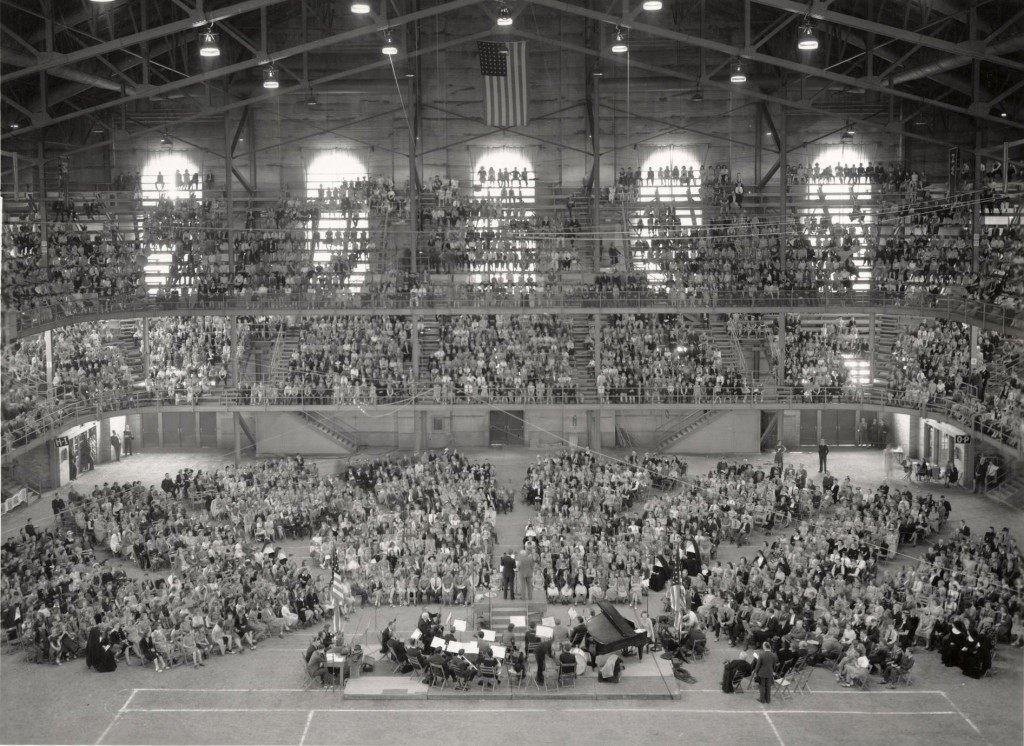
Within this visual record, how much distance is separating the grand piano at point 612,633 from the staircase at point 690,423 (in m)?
17.6

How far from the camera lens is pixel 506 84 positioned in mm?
36656

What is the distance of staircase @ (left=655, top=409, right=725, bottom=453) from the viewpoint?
130 feet

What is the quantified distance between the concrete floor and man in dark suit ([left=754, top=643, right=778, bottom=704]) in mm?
202

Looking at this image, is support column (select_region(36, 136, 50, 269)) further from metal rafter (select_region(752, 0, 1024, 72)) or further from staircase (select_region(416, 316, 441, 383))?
metal rafter (select_region(752, 0, 1024, 72))

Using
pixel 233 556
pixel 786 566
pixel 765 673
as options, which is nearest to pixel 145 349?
pixel 233 556

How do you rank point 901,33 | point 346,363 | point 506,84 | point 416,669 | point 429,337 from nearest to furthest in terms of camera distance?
point 416,669, point 901,33, point 506,84, point 346,363, point 429,337

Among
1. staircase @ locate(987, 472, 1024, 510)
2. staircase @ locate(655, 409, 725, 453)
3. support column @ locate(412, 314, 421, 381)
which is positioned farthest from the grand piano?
staircase @ locate(655, 409, 725, 453)

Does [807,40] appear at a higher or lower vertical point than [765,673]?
higher

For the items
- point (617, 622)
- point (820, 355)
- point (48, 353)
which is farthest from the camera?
point (820, 355)

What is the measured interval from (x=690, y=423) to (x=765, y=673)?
20.8 meters

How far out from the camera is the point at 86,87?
36.1 metres

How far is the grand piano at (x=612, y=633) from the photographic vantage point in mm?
21812

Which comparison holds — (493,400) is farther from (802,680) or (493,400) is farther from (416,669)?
(802,680)

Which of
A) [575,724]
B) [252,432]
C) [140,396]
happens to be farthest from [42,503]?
[575,724]
